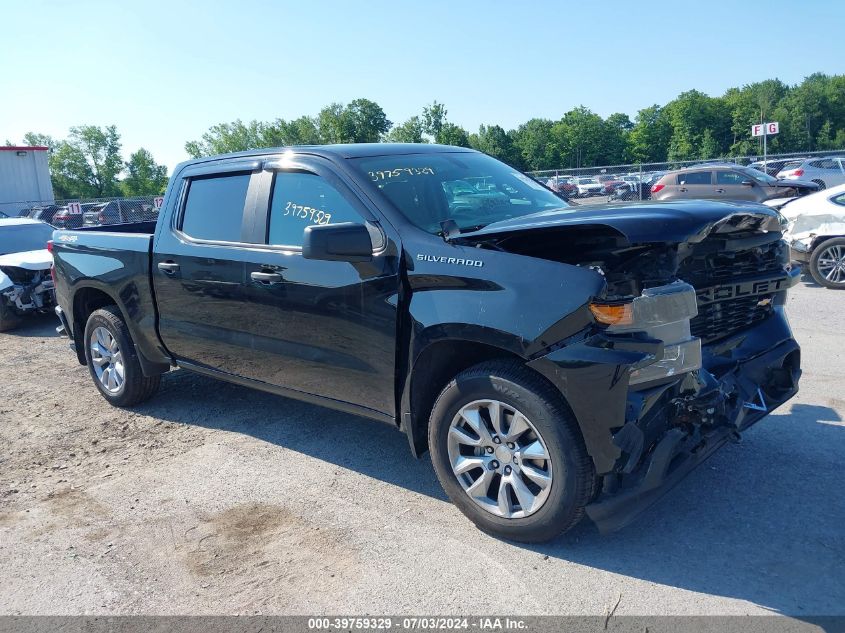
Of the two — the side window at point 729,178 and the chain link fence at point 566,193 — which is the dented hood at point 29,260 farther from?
the side window at point 729,178

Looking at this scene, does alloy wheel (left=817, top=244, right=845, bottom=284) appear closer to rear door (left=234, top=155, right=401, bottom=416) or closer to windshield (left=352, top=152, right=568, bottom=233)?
windshield (left=352, top=152, right=568, bottom=233)

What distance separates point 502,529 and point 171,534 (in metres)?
1.74

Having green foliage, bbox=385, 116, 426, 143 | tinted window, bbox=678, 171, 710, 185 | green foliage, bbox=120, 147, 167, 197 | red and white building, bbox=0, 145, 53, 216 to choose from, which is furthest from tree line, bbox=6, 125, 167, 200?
tinted window, bbox=678, 171, 710, 185

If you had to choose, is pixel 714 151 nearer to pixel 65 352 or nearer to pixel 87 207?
pixel 87 207

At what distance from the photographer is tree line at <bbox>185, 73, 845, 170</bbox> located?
316 ft

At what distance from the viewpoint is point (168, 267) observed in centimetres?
505

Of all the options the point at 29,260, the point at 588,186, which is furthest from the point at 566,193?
the point at 29,260

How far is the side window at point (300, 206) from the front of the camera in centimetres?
Answer: 414

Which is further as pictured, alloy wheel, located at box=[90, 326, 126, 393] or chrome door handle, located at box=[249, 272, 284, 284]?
alloy wheel, located at box=[90, 326, 126, 393]

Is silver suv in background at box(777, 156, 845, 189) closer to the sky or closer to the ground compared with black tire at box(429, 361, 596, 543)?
closer to the sky

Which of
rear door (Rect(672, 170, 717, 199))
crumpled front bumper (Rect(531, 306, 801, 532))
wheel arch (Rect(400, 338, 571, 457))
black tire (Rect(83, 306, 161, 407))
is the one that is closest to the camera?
crumpled front bumper (Rect(531, 306, 801, 532))

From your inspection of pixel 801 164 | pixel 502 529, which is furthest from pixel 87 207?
pixel 502 529

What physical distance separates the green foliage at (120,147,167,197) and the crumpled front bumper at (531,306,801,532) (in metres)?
108

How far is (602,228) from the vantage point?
3.13m
